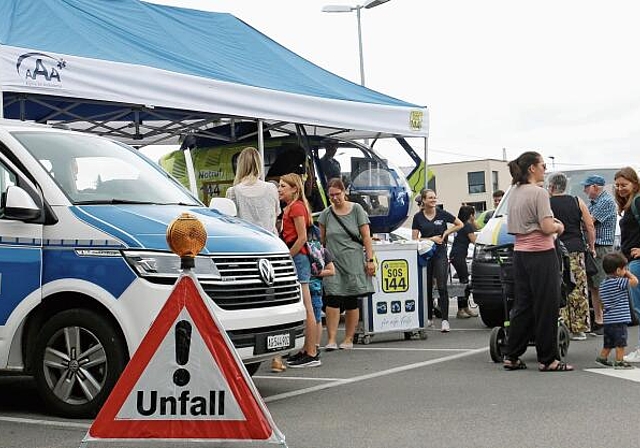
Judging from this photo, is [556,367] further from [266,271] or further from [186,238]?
[186,238]

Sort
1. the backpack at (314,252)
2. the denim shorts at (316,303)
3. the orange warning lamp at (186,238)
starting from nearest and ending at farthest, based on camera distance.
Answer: the orange warning lamp at (186,238) → the backpack at (314,252) → the denim shorts at (316,303)

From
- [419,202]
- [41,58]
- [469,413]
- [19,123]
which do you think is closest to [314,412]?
[469,413]

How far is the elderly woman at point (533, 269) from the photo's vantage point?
9.18 m

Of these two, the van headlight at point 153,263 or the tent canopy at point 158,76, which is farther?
the tent canopy at point 158,76

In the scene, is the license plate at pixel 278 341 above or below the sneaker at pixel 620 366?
above

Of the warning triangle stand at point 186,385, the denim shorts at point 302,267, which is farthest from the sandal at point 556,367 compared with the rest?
the warning triangle stand at point 186,385

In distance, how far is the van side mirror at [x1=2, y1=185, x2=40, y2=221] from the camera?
7242mm

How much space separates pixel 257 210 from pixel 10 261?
278 centimetres

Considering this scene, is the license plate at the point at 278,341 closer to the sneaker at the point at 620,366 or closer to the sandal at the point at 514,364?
the sandal at the point at 514,364

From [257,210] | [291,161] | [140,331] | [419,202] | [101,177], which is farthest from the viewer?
[291,161]

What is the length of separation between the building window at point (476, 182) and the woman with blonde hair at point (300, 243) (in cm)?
7817

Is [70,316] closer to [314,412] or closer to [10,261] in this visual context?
[10,261]

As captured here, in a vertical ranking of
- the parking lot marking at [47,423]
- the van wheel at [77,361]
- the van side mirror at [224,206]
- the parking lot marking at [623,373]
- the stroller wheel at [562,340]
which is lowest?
the parking lot marking at [623,373]

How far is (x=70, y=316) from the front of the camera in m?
7.22
